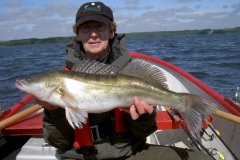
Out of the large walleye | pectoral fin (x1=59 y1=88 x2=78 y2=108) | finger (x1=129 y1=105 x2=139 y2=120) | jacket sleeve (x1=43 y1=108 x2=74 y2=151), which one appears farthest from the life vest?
pectoral fin (x1=59 y1=88 x2=78 y2=108)

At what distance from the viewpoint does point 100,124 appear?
3.79m

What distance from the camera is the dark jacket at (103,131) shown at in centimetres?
367

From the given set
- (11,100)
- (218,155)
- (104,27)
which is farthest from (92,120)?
(11,100)

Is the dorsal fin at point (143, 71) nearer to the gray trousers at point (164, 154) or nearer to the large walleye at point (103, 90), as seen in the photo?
the large walleye at point (103, 90)

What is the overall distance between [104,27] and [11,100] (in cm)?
971

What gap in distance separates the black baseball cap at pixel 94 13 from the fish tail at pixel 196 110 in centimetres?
138

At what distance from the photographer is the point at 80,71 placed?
3316 millimetres

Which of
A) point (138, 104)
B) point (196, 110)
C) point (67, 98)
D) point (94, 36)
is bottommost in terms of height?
point (196, 110)

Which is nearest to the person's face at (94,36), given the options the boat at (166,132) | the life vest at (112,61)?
the life vest at (112,61)

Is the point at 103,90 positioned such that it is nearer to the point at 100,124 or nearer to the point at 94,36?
the point at 100,124

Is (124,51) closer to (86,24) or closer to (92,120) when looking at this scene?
(86,24)

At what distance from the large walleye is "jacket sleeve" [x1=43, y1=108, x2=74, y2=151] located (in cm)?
39

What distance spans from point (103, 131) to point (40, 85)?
992mm

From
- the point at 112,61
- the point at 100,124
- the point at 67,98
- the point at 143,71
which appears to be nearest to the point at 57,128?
the point at 100,124
